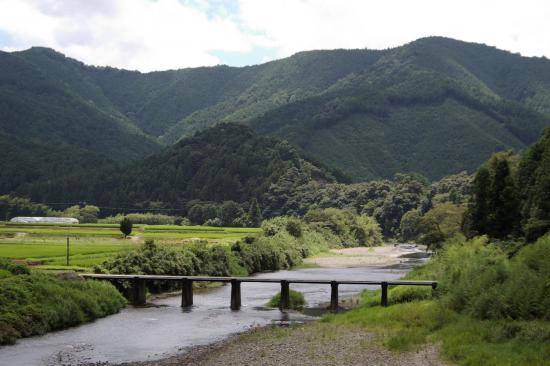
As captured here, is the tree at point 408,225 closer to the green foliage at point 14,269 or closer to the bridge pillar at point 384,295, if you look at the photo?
the bridge pillar at point 384,295

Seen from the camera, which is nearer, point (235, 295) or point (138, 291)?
point (235, 295)

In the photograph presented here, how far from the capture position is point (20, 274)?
155 feet

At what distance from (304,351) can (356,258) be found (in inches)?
3303

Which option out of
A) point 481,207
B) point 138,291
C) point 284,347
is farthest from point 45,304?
point 481,207

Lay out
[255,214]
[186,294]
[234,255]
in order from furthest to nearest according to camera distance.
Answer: [255,214]
[234,255]
[186,294]

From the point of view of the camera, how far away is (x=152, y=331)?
43.5 m

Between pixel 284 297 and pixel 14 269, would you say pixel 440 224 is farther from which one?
pixel 14 269

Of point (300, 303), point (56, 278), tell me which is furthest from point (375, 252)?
point (56, 278)

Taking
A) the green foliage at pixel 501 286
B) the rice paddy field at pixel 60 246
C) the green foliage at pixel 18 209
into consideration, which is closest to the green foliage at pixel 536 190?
the green foliage at pixel 501 286

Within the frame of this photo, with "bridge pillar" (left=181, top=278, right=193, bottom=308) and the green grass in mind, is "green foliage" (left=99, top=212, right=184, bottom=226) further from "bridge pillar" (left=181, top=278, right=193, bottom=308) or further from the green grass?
the green grass

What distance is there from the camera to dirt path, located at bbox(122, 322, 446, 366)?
102ft

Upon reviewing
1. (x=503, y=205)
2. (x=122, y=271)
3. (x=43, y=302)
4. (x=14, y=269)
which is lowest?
(x=43, y=302)

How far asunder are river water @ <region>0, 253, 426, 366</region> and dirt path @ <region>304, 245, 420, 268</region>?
39497 mm

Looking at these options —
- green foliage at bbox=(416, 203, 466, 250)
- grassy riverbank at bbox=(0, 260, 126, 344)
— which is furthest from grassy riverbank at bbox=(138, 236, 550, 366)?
green foliage at bbox=(416, 203, 466, 250)
